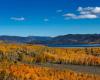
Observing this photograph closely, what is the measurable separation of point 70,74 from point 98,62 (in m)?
29.2

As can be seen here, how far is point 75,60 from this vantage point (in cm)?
6869

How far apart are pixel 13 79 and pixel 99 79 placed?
10978 mm

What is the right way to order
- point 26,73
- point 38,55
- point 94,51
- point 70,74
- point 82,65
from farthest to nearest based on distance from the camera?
point 94,51 → point 38,55 → point 82,65 → point 70,74 → point 26,73

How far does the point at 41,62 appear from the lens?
66.9 meters

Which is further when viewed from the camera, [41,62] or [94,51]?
[94,51]

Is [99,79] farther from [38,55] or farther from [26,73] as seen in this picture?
[38,55]

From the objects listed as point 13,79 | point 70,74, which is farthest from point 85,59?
point 13,79

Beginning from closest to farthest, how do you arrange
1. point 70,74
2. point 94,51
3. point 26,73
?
point 26,73
point 70,74
point 94,51

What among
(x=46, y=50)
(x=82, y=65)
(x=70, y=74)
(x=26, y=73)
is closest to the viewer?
(x=26, y=73)

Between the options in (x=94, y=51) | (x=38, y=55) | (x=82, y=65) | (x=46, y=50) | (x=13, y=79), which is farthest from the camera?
(x=94, y=51)

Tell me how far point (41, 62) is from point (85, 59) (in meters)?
9.70

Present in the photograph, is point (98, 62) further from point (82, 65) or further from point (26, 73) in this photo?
point (26, 73)

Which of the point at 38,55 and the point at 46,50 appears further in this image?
the point at 46,50

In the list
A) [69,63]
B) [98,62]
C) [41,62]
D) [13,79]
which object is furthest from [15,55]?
[13,79]
